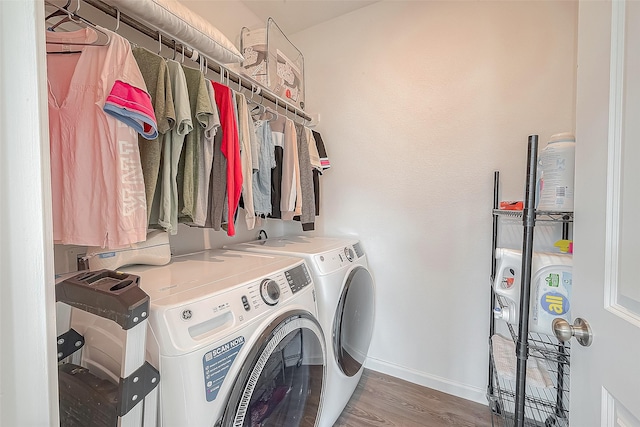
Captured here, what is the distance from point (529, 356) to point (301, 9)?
2.40 metres

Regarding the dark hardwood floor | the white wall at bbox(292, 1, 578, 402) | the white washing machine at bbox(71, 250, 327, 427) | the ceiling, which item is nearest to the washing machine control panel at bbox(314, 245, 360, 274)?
the white washing machine at bbox(71, 250, 327, 427)

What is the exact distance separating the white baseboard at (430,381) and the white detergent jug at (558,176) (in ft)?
4.04

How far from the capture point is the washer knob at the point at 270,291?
842mm

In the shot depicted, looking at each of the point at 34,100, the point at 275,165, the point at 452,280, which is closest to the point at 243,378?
the point at 34,100

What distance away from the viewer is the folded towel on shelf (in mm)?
1035

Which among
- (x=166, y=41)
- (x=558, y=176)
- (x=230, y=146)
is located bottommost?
(x=558, y=176)

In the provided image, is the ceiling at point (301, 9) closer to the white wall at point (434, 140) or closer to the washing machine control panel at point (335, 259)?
the white wall at point (434, 140)

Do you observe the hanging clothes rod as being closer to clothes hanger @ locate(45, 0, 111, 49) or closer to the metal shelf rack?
clothes hanger @ locate(45, 0, 111, 49)

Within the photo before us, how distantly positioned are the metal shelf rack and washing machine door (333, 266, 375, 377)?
2.16 ft

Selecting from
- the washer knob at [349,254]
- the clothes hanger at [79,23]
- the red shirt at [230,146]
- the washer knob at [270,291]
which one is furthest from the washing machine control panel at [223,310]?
the clothes hanger at [79,23]

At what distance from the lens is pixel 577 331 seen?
0.58m

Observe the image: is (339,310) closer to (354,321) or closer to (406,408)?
(354,321)

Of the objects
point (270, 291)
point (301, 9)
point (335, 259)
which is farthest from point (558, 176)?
point (301, 9)

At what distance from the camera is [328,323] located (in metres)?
1.17
